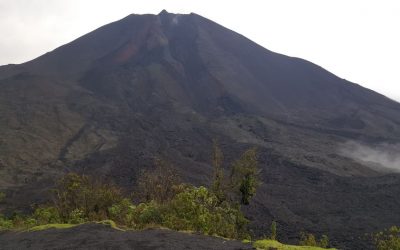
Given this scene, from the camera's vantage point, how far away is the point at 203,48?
11262 cm

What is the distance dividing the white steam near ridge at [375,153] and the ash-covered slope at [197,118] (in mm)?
1751

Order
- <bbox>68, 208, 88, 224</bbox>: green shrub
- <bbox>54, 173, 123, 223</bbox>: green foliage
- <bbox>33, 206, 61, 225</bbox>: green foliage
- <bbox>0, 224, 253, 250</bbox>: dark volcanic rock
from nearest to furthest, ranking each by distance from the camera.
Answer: <bbox>0, 224, 253, 250</bbox>: dark volcanic rock, <bbox>68, 208, 88, 224</bbox>: green shrub, <bbox>33, 206, 61, 225</bbox>: green foliage, <bbox>54, 173, 123, 223</bbox>: green foliage

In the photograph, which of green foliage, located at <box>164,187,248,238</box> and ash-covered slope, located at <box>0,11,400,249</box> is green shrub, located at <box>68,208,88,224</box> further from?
ash-covered slope, located at <box>0,11,400,249</box>

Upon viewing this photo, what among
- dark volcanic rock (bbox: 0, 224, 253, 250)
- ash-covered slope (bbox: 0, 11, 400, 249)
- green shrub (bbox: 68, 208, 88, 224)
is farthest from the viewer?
ash-covered slope (bbox: 0, 11, 400, 249)

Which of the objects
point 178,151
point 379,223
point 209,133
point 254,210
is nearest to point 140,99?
point 209,133

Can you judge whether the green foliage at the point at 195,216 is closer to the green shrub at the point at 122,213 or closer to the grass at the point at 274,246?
the green shrub at the point at 122,213

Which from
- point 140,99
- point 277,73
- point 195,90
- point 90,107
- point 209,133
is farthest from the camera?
point 277,73

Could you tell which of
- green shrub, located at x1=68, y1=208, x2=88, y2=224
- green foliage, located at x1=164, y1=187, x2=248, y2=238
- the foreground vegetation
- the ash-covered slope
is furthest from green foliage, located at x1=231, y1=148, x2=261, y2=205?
the ash-covered slope

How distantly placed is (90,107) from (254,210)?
47833mm

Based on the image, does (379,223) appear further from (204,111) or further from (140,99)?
(140,99)

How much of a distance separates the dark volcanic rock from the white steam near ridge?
168 ft

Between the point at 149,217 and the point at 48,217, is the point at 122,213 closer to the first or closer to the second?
the point at 149,217

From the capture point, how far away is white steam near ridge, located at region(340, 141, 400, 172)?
6556cm

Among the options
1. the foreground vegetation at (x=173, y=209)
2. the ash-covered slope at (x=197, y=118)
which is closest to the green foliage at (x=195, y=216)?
the foreground vegetation at (x=173, y=209)
